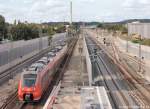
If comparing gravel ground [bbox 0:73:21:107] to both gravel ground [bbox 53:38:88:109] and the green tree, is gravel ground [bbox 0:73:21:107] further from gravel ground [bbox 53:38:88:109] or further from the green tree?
the green tree

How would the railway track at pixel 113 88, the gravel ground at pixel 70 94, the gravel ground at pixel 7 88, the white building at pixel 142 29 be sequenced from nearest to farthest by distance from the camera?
the gravel ground at pixel 70 94 → the railway track at pixel 113 88 → the gravel ground at pixel 7 88 → the white building at pixel 142 29

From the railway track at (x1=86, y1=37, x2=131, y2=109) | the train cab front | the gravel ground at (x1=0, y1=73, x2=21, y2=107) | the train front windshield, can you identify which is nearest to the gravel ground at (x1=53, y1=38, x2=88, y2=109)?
the train cab front

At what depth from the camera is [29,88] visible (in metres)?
27.4

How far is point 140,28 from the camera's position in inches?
3999

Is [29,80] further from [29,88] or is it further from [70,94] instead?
[70,94]

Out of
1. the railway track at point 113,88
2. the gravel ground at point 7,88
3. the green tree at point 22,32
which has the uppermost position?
the green tree at point 22,32

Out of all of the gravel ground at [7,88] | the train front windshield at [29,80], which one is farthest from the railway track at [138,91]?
the gravel ground at [7,88]

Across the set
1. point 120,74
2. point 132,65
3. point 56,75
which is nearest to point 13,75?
point 56,75

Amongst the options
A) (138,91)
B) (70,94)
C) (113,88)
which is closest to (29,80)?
(70,94)

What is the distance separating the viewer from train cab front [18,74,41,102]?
27.4 m

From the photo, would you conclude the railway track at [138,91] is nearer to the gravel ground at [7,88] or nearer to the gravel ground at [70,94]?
the gravel ground at [70,94]

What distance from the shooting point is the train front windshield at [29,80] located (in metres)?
27.6

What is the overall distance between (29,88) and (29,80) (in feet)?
1.97

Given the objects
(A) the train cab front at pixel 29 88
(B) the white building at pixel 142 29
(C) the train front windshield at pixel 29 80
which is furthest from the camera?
(B) the white building at pixel 142 29
